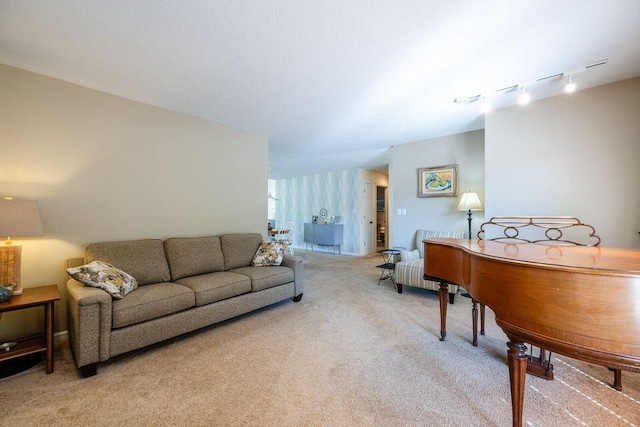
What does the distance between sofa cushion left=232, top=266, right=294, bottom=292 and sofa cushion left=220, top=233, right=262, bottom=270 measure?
12cm

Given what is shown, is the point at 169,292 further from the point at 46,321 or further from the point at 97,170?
the point at 97,170

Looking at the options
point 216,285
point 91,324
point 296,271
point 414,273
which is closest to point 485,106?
point 414,273

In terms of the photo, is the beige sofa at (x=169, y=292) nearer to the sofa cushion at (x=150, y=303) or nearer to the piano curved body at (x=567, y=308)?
the sofa cushion at (x=150, y=303)

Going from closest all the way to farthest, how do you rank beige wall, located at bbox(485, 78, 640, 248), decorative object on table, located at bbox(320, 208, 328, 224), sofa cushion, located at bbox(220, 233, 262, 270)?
beige wall, located at bbox(485, 78, 640, 248), sofa cushion, located at bbox(220, 233, 262, 270), decorative object on table, located at bbox(320, 208, 328, 224)

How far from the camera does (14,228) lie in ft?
6.23

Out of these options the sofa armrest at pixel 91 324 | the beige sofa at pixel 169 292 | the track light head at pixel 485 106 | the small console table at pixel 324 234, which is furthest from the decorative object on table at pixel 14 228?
the small console table at pixel 324 234

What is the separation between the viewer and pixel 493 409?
4.92 feet

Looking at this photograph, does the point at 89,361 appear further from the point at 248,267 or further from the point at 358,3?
the point at 358,3

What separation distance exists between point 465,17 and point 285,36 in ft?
3.95

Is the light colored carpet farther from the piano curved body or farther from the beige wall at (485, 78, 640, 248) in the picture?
the beige wall at (485, 78, 640, 248)

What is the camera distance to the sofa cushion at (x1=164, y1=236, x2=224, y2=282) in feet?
9.26

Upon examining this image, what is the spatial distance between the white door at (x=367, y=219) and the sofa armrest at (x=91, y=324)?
5.85 metres

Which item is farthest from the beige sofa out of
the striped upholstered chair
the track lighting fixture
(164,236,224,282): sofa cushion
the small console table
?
the small console table

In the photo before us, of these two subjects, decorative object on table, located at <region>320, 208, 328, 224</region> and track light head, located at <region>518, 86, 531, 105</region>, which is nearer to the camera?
track light head, located at <region>518, 86, 531, 105</region>
